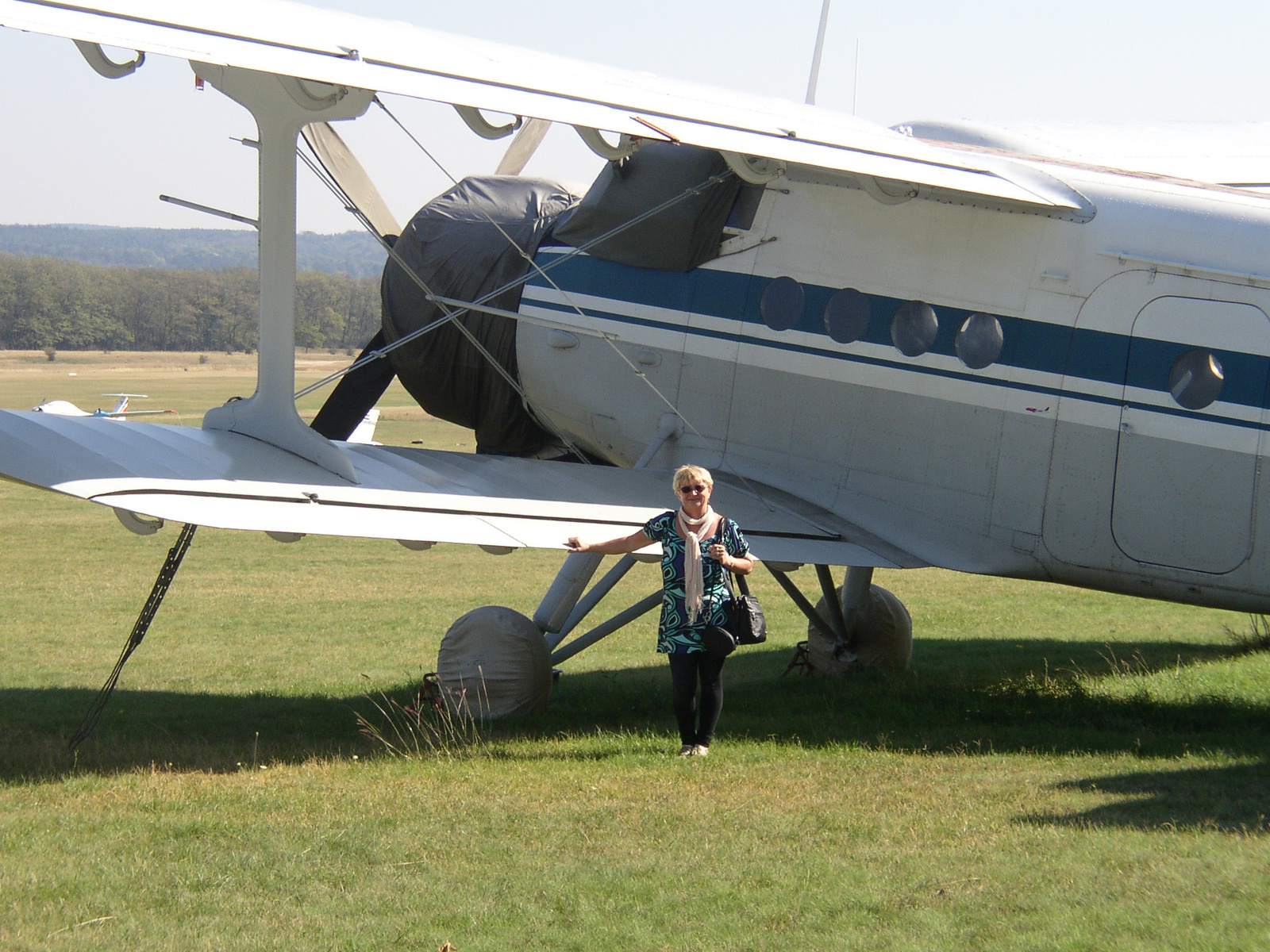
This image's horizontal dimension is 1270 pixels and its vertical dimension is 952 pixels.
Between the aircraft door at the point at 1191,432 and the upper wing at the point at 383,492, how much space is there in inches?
60.6

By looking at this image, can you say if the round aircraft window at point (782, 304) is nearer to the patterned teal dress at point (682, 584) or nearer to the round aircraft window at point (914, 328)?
the round aircraft window at point (914, 328)

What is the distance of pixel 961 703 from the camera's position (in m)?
9.79

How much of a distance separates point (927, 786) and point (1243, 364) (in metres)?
3.18

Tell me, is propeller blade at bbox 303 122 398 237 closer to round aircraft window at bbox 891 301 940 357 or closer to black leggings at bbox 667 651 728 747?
round aircraft window at bbox 891 301 940 357

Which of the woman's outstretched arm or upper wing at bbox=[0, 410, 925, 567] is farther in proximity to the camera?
the woman's outstretched arm

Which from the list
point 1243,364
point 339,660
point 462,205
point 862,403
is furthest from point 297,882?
point 339,660

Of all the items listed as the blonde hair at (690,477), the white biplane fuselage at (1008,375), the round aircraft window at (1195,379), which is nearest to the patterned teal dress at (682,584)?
the blonde hair at (690,477)

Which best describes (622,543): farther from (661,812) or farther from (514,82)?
(514,82)

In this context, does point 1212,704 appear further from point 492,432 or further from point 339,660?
point 339,660

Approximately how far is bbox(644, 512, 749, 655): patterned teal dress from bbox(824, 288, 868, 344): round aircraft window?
2113mm

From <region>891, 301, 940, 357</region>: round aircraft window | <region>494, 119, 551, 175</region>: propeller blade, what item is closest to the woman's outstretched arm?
<region>891, 301, 940, 357</region>: round aircraft window

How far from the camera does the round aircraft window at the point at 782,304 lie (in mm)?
9562

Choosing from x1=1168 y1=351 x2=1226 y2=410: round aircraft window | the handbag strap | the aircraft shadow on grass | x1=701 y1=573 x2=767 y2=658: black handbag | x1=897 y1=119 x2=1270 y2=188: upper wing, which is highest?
x1=897 y1=119 x2=1270 y2=188: upper wing

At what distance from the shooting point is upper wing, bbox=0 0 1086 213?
6258 millimetres
